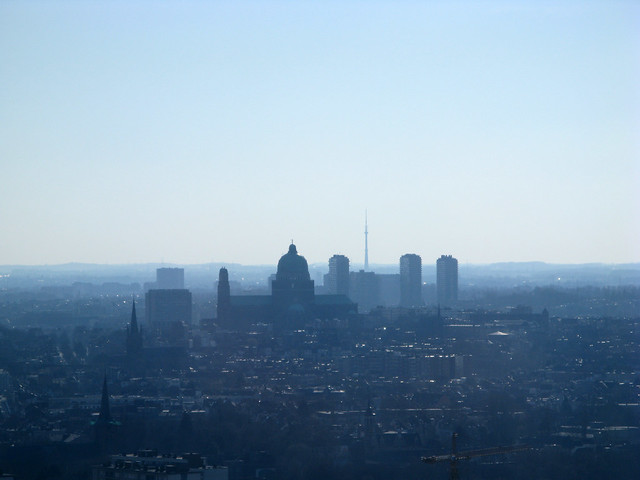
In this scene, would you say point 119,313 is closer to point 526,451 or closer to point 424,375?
point 424,375

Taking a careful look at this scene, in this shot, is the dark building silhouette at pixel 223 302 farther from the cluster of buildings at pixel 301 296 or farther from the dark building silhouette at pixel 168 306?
the dark building silhouette at pixel 168 306

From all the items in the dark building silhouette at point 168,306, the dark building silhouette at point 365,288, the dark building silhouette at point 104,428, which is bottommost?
the dark building silhouette at point 104,428

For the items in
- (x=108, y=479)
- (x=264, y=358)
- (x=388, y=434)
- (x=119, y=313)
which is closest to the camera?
(x=108, y=479)

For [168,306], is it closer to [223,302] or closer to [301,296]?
[223,302]

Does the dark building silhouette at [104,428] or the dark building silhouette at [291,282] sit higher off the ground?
the dark building silhouette at [291,282]

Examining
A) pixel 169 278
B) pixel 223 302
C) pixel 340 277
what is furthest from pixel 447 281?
pixel 223 302

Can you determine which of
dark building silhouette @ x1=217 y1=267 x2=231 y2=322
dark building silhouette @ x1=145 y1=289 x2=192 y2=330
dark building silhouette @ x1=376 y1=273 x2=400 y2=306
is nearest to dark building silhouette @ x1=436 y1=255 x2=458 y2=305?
dark building silhouette @ x1=376 y1=273 x2=400 y2=306

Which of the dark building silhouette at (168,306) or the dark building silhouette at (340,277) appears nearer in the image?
the dark building silhouette at (168,306)

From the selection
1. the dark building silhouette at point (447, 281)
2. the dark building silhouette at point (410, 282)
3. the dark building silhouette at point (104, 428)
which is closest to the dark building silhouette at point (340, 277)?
the dark building silhouette at point (410, 282)

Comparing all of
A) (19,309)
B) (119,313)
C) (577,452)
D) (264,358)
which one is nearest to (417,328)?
(264,358)
